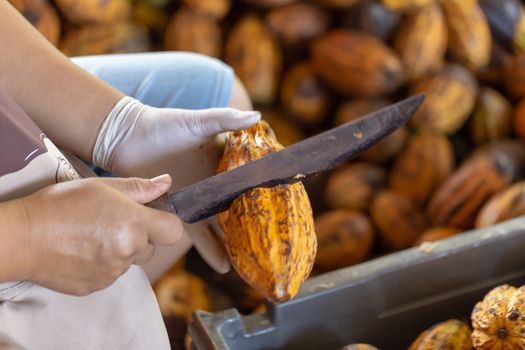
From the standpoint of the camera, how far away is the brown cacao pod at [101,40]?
1840mm

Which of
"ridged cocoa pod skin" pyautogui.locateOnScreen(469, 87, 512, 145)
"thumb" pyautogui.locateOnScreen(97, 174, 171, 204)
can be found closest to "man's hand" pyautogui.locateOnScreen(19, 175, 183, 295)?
"thumb" pyautogui.locateOnScreen(97, 174, 171, 204)

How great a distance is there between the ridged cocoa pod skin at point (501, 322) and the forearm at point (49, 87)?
0.66 meters

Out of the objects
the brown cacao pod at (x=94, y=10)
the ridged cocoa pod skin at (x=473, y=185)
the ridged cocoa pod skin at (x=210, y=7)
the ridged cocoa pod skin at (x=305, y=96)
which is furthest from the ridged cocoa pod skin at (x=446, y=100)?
the brown cacao pod at (x=94, y=10)

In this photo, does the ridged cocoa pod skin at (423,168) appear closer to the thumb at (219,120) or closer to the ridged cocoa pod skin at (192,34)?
the ridged cocoa pod skin at (192,34)

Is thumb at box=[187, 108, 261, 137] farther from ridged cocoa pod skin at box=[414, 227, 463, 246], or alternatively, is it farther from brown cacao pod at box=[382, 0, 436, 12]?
brown cacao pod at box=[382, 0, 436, 12]

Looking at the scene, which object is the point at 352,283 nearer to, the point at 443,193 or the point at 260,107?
the point at 443,193

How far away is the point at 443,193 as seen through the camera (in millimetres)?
1668

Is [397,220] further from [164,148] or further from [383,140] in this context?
[164,148]

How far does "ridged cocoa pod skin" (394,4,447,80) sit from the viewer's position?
1816 mm

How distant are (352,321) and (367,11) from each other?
39.7 inches

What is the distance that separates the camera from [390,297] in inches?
44.7

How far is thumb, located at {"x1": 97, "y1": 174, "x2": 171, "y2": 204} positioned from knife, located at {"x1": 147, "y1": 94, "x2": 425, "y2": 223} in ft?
0.06

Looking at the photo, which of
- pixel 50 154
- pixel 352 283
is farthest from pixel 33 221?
pixel 352 283

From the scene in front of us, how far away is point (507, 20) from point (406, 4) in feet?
1.22
